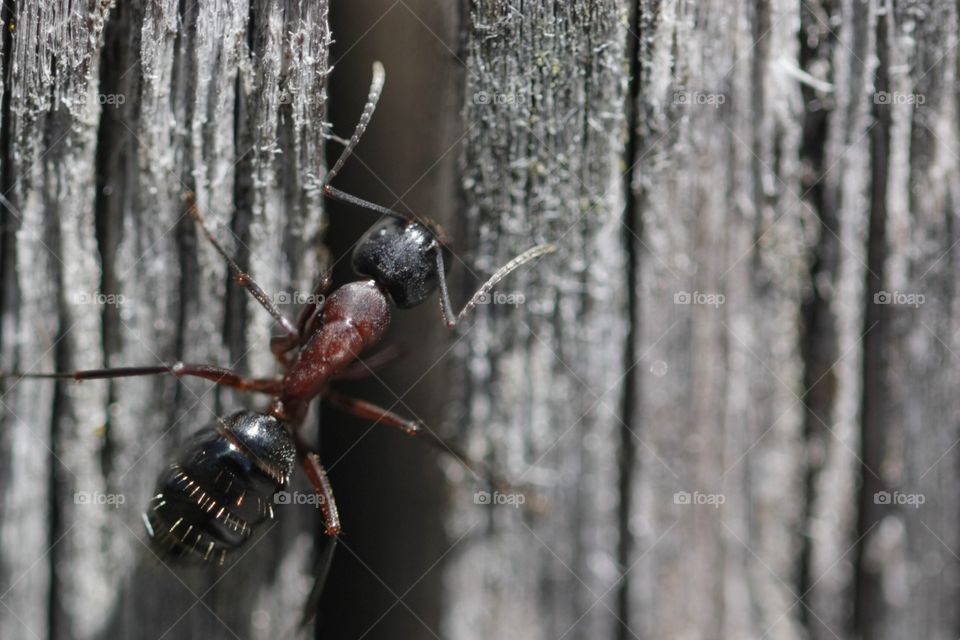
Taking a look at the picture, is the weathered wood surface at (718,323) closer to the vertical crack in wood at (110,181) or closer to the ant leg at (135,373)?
the ant leg at (135,373)

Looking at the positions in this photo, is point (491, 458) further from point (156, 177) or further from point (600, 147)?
point (156, 177)

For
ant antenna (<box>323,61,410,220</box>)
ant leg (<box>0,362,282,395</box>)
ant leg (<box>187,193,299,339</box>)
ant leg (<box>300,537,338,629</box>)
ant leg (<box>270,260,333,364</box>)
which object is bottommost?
Answer: ant leg (<box>300,537,338,629</box>)

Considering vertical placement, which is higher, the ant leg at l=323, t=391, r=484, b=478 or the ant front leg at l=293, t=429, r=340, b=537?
the ant leg at l=323, t=391, r=484, b=478

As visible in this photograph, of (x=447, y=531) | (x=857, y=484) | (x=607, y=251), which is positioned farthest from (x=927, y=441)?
(x=447, y=531)

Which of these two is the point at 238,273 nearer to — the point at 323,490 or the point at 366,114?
the point at 366,114

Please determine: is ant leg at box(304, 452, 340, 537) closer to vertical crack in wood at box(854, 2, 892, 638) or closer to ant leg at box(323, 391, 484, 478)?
ant leg at box(323, 391, 484, 478)

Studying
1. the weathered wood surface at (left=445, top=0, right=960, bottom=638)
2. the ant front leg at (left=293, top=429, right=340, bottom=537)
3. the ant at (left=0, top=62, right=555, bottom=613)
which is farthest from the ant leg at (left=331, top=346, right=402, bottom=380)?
the weathered wood surface at (left=445, top=0, right=960, bottom=638)

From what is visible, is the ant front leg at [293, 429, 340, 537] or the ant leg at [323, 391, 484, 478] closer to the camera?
the ant leg at [323, 391, 484, 478]

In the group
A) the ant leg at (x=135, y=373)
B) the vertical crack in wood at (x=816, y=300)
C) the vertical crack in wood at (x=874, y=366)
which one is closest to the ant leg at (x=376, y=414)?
the ant leg at (x=135, y=373)
